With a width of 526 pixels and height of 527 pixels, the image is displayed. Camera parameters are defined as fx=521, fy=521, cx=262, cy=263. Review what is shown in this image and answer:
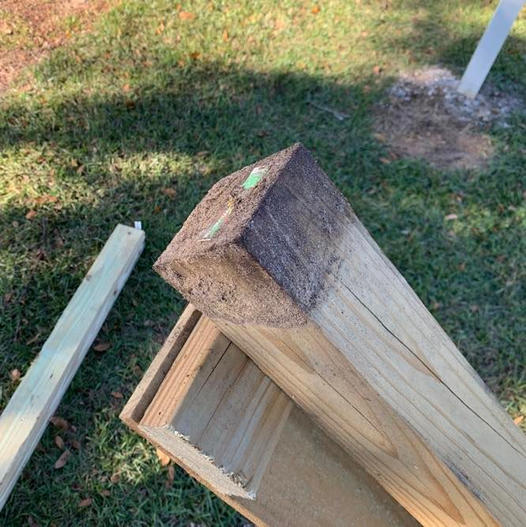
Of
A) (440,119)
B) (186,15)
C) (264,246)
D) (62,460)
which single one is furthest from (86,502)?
(186,15)

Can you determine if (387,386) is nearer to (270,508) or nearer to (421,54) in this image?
(270,508)

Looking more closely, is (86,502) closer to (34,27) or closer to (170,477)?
(170,477)

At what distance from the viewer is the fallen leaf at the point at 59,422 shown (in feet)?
8.95

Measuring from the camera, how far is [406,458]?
850mm

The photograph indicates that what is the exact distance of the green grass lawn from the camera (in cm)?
269

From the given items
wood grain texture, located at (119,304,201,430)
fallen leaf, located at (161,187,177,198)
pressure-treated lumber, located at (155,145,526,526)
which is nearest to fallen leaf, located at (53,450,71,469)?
fallen leaf, located at (161,187,177,198)

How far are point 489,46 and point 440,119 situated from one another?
62 cm

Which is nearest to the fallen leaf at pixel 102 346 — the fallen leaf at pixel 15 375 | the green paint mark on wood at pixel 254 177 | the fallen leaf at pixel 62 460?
the fallen leaf at pixel 15 375

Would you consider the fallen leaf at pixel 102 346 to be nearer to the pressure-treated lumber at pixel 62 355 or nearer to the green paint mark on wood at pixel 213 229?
the pressure-treated lumber at pixel 62 355

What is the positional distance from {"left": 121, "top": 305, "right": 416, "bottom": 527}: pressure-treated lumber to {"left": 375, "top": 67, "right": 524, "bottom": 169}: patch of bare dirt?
3247 mm

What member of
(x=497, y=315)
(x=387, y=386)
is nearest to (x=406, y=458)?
(x=387, y=386)

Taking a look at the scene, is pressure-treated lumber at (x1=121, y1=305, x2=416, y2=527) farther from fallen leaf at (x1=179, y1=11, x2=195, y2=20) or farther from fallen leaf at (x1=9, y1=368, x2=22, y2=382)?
fallen leaf at (x1=179, y1=11, x2=195, y2=20)

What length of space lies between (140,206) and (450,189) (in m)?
2.21

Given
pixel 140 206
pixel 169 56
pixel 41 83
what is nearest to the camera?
pixel 140 206
